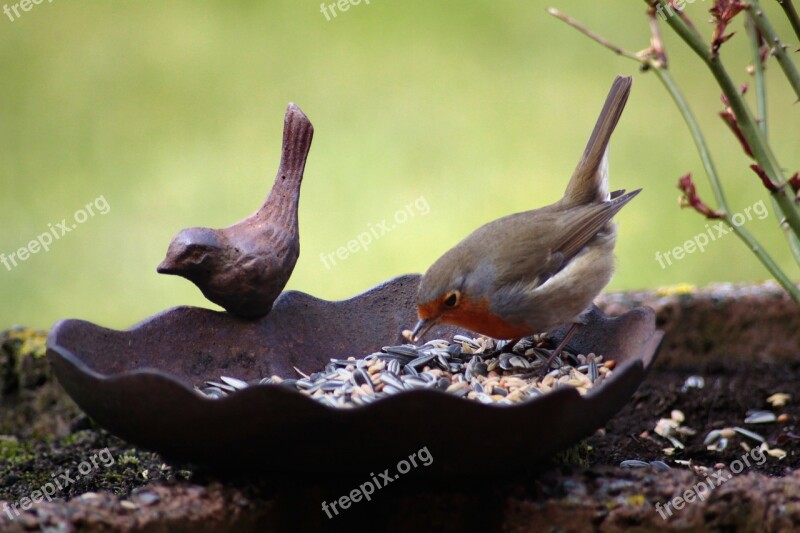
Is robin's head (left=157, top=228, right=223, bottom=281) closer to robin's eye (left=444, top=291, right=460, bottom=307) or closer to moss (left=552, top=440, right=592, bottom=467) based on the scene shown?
robin's eye (left=444, top=291, right=460, bottom=307)

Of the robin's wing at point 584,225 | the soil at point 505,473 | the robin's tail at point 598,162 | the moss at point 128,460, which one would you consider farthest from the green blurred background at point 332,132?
the robin's wing at point 584,225

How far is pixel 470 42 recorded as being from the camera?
23.8 feet

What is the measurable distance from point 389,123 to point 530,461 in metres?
4.83

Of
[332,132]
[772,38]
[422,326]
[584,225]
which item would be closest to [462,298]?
[422,326]

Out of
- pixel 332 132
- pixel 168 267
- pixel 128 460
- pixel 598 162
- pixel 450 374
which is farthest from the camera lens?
pixel 332 132

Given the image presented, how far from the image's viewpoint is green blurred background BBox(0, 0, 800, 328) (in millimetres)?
5988

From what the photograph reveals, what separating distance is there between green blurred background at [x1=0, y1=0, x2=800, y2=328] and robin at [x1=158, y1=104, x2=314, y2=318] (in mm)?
2843

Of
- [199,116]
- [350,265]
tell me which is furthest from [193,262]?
[199,116]

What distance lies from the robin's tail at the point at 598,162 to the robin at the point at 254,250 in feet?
2.89

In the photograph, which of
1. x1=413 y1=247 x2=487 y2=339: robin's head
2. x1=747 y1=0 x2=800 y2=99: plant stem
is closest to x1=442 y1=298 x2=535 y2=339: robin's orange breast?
x1=413 y1=247 x2=487 y2=339: robin's head

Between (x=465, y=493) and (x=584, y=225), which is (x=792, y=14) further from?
(x=465, y=493)

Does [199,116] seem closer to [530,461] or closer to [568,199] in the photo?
[568,199]

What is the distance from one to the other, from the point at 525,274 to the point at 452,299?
0.25 m

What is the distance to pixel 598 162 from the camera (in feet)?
10.4
